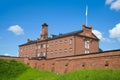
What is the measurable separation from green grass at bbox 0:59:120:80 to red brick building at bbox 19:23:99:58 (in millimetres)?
15572

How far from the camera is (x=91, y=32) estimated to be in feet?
183

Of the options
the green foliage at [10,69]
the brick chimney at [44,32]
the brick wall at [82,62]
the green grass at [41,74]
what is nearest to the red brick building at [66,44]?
the brick chimney at [44,32]

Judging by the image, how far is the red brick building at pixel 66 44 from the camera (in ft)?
170

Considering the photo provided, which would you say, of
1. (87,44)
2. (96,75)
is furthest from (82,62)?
(87,44)

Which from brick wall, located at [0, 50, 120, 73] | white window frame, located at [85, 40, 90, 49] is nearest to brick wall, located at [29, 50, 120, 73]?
brick wall, located at [0, 50, 120, 73]

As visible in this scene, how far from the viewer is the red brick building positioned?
5195cm

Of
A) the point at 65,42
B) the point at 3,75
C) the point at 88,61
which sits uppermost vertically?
the point at 65,42

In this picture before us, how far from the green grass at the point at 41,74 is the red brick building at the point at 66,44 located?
1557cm

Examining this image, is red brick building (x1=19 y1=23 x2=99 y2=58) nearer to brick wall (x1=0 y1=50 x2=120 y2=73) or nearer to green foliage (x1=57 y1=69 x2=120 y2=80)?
brick wall (x1=0 y1=50 x2=120 y2=73)

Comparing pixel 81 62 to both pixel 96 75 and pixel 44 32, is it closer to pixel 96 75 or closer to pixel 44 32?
pixel 96 75

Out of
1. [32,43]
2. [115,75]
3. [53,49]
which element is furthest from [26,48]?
[115,75]

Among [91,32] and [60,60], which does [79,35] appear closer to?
[91,32]

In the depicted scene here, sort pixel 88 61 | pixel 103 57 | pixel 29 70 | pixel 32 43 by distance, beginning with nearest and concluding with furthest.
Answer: pixel 103 57, pixel 88 61, pixel 29 70, pixel 32 43

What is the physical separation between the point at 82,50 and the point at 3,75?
75.7ft
